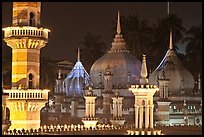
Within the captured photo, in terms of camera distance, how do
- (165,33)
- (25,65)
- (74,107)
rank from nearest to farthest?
(25,65) < (74,107) < (165,33)

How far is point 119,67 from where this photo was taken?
115 feet

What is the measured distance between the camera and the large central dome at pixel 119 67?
34938 mm

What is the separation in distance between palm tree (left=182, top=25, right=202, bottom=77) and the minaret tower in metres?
22.9

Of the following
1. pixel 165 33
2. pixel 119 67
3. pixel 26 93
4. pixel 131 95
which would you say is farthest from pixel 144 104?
pixel 165 33

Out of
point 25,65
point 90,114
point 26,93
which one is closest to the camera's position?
point 26,93

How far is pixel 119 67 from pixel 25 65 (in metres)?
13.8

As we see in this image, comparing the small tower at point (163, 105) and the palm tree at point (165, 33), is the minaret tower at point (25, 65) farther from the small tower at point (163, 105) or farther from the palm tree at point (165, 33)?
the palm tree at point (165, 33)

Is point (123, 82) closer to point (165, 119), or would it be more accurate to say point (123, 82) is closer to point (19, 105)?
point (165, 119)

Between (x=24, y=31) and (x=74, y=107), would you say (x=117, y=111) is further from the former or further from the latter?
(x=24, y=31)

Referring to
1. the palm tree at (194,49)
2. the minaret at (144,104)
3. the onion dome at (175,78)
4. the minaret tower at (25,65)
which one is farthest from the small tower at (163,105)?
the palm tree at (194,49)

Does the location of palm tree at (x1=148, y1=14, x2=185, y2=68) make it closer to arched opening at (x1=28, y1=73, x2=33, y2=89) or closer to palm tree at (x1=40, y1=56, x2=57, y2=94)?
palm tree at (x1=40, y1=56, x2=57, y2=94)

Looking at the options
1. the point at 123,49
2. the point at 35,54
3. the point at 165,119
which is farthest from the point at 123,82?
the point at 35,54

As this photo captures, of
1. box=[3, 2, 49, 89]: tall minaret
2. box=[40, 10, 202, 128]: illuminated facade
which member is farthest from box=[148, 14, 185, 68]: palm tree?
box=[3, 2, 49, 89]: tall minaret

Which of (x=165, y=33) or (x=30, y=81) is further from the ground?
(x=165, y=33)
